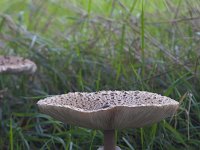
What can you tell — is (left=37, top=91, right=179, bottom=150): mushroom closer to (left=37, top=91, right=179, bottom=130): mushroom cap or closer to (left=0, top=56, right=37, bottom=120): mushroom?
(left=37, top=91, right=179, bottom=130): mushroom cap

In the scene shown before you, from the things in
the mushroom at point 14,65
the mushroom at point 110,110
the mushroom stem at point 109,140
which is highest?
the mushroom at point 110,110

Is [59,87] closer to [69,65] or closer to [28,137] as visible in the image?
[69,65]

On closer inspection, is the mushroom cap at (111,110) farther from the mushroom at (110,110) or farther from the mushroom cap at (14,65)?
the mushroom cap at (14,65)

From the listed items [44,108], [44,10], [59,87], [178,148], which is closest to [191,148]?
[178,148]

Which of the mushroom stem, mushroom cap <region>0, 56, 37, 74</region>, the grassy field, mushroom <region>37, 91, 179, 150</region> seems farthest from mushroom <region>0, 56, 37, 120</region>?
the mushroom stem

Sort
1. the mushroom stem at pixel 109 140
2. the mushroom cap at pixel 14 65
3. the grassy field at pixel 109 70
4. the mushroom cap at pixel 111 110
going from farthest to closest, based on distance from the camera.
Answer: the mushroom cap at pixel 14 65, the grassy field at pixel 109 70, the mushroom stem at pixel 109 140, the mushroom cap at pixel 111 110

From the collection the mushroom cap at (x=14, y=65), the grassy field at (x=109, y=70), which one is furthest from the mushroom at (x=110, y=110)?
the mushroom cap at (x=14, y=65)

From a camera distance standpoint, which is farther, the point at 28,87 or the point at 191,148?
the point at 28,87
